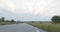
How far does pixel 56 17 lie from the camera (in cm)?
12394

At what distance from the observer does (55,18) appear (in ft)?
399

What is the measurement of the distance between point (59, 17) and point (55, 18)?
4325mm

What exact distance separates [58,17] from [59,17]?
963 mm

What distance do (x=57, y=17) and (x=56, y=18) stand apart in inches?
137

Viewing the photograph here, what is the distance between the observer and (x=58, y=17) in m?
125

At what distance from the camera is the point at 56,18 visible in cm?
12056

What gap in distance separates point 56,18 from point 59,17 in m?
4.66

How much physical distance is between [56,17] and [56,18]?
3.48 metres

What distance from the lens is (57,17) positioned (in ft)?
406

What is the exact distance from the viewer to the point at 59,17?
124 meters

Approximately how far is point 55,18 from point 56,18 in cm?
115

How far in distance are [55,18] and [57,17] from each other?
9.53 feet
